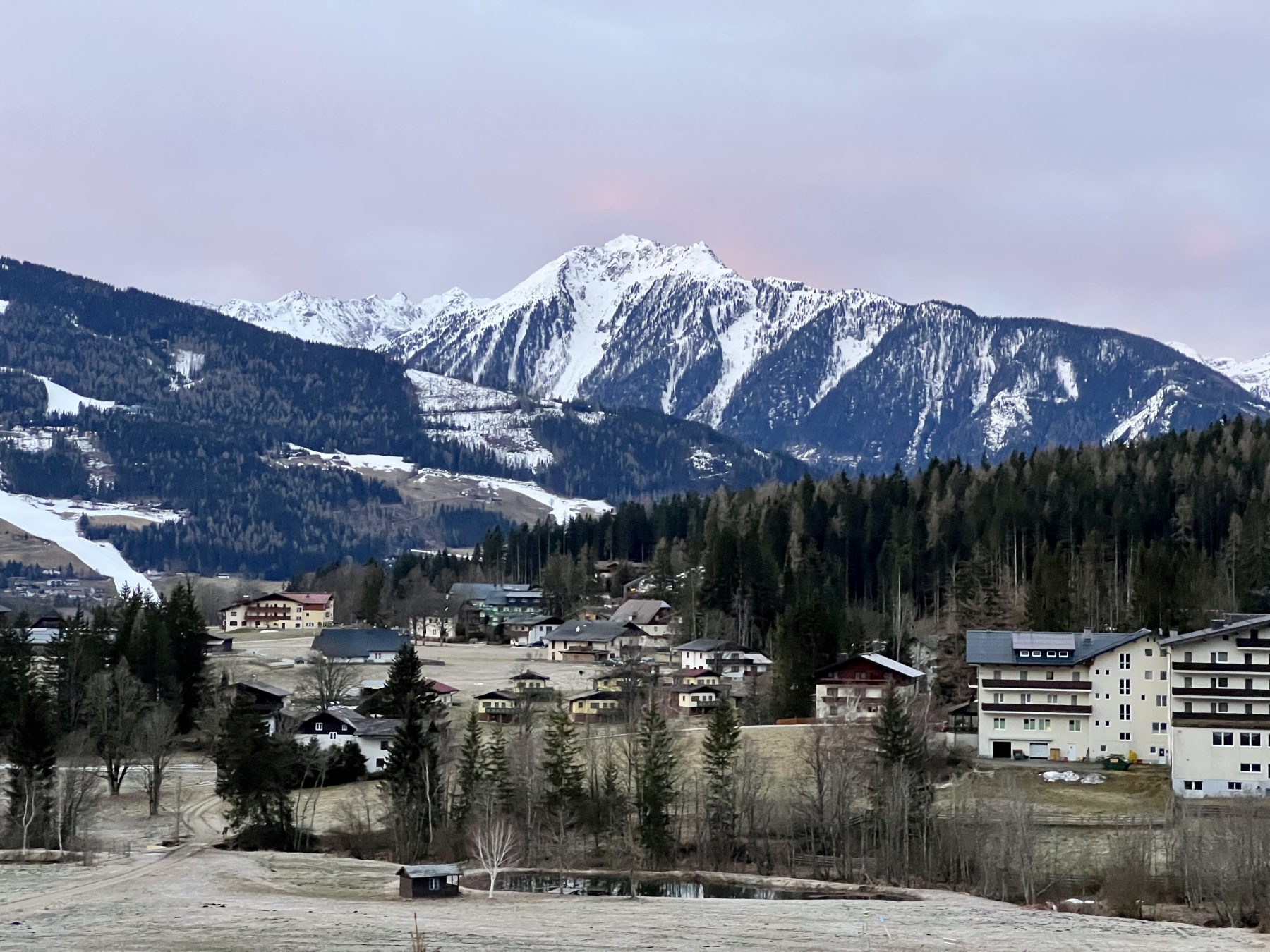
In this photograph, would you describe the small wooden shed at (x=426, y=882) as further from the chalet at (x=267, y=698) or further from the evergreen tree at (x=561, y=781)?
the chalet at (x=267, y=698)

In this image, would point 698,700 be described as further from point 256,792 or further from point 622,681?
point 256,792

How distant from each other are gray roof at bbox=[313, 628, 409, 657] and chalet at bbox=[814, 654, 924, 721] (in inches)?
1889

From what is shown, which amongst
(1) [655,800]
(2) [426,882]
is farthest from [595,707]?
(2) [426,882]

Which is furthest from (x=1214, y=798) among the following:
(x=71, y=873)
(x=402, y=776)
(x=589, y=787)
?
(x=71, y=873)

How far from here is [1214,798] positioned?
77.6 m

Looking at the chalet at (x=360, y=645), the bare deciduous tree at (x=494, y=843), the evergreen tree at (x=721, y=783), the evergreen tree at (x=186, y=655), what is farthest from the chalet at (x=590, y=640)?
the bare deciduous tree at (x=494, y=843)

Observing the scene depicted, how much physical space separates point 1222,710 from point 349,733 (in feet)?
154

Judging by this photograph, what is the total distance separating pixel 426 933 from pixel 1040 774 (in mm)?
42243

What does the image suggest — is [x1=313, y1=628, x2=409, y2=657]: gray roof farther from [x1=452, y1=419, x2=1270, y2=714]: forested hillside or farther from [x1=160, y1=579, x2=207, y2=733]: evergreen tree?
[x1=452, y1=419, x2=1270, y2=714]: forested hillside

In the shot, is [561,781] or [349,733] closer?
[561,781]

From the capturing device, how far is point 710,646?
125438mm

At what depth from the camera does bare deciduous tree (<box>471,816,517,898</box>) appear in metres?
65.2

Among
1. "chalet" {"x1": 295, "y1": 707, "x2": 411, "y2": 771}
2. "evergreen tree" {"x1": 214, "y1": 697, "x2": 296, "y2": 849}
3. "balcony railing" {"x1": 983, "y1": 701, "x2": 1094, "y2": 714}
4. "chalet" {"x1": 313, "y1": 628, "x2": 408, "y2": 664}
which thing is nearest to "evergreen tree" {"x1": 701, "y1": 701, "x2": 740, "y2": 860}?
"balcony railing" {"x1": 983, "y1": 701, "x2": 1094, "y2": 714}

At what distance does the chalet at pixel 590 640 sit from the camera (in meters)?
147
